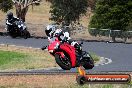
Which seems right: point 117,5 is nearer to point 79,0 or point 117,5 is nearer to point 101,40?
point 79,0

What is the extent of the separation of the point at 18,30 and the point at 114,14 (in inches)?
755

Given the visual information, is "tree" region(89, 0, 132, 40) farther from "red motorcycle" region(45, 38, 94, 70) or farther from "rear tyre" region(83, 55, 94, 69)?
"red motorcycle" region(45, 38, 94, 70)

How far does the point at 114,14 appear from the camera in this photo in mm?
51938

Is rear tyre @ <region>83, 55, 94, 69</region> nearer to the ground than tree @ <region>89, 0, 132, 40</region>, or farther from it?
farther from it

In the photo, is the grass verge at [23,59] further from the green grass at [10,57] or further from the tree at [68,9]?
the tree at [68,9]

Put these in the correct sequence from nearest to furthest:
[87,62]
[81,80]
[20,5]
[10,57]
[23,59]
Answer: [81,80], [87,62], [23,59], [10,57], [20,5]

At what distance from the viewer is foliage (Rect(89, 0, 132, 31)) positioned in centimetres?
5081

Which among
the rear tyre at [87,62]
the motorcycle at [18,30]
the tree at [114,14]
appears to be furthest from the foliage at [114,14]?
the rear tyre at [87,62]

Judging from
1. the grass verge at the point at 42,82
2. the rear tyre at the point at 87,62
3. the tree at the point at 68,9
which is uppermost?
the rear tyre at the point at 87,62

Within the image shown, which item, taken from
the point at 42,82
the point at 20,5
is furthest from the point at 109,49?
the point at 20,5

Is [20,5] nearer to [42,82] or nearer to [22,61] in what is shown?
[22,61]

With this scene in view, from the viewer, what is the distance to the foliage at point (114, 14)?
5081cm

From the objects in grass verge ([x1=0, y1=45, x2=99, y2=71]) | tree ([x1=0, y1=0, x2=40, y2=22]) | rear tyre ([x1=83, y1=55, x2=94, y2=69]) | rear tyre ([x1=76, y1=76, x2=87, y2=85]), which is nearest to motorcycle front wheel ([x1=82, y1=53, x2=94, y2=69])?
rear tyre ([x1=83, y1=55, x2=94, y2=69])

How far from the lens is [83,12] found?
5919 centimetres
